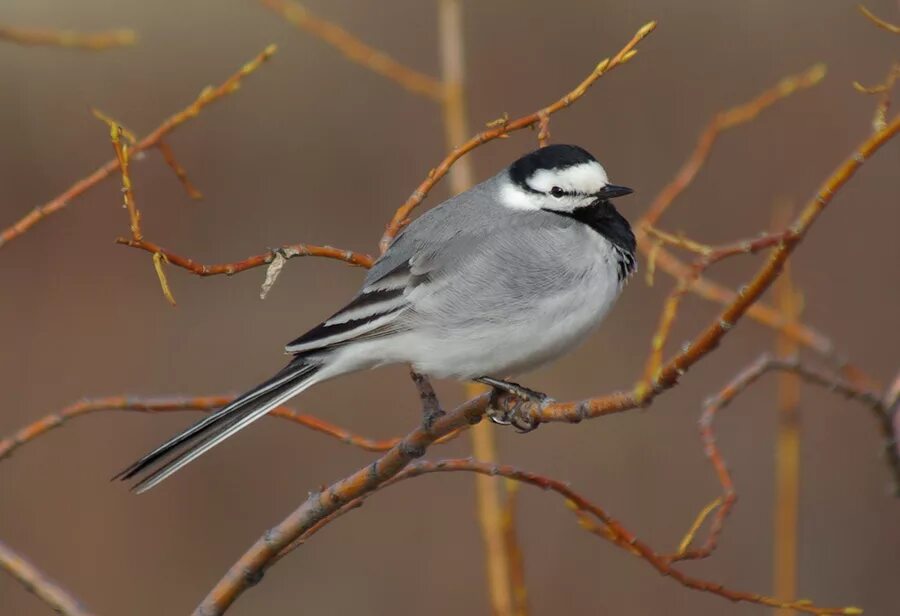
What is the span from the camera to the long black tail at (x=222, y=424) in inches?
113

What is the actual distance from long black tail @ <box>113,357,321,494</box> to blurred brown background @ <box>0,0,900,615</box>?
4.27 metres

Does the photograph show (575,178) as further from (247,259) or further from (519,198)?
(247,259)

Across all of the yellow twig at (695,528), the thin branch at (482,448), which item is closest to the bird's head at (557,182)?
the thin branch at (482,448)

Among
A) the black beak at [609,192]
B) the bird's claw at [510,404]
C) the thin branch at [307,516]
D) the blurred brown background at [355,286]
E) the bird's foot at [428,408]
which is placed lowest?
the thin branch at [307,516]

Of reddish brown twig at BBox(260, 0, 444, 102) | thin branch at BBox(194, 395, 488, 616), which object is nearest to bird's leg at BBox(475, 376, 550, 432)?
thin branch at BBox(194, 395, 488, 616)

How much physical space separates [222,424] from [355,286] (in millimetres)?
6154

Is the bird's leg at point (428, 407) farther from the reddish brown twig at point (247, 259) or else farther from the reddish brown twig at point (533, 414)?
the reddish brown twig at point (247, 259)

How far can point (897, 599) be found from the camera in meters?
7.34

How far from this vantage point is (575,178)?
3.62 m

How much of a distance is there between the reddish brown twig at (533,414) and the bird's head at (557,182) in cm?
81

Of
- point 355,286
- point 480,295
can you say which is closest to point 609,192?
point 480,295

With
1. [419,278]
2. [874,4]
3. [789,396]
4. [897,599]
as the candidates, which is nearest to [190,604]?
[897,599]

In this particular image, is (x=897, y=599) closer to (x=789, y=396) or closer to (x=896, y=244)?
(x=896, y=244)

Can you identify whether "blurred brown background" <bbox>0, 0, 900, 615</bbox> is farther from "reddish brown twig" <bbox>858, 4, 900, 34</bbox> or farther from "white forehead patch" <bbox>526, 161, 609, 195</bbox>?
"reddish brown twig" <bbox>858, 4, 900, 34</bbox>
